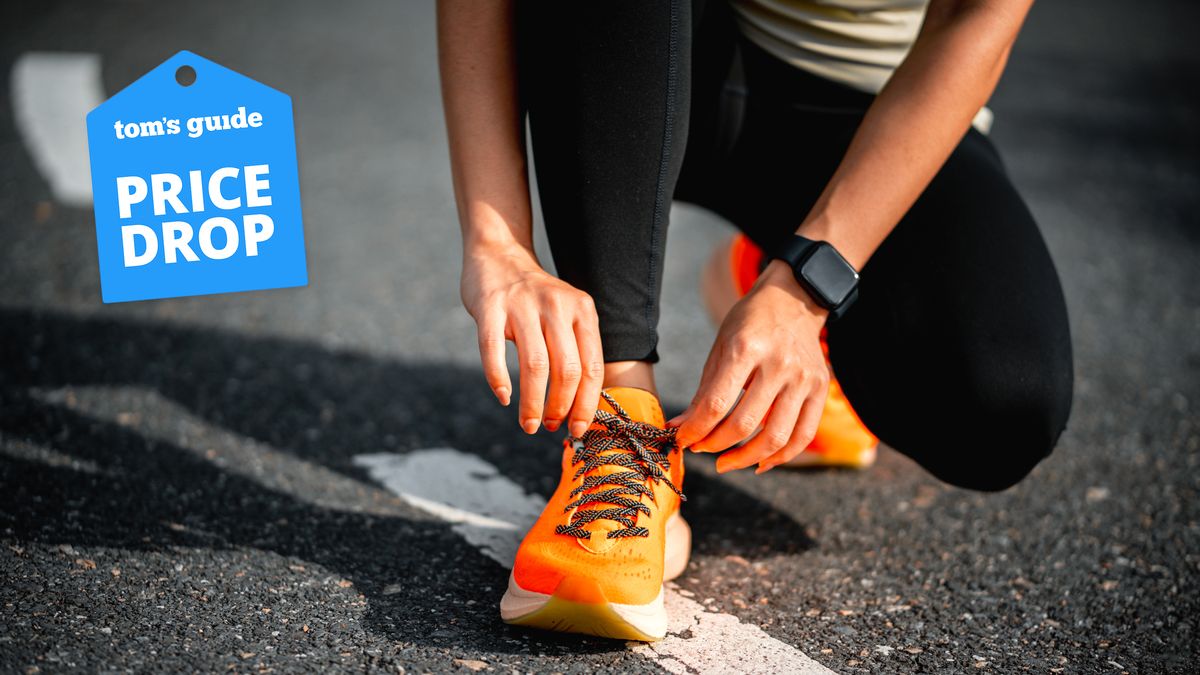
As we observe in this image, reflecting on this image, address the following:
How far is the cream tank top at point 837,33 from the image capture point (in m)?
1.42

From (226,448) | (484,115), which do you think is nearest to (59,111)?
(226,448)

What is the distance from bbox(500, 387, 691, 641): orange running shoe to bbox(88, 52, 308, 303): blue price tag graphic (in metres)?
0.42

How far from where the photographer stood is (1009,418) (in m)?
1.27

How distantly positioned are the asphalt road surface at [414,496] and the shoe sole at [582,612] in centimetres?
3

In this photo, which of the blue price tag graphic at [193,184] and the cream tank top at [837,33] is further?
the cream tank top at [837,33]

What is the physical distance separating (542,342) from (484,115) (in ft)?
1.12

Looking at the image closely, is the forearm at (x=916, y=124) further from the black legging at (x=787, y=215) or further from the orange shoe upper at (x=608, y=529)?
the orange shoe upper at (x=608, y=529)

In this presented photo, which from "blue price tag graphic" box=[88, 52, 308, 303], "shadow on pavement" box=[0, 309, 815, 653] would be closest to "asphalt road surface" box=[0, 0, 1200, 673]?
"shadow on pavement" box=[0, 309, 815, 653]

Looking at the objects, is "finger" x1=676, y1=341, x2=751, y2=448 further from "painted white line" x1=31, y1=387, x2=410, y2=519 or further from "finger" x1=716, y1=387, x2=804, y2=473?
"painted white line" x1=31, y1=387, x2=410, y2=519

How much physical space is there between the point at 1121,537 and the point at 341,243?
188 centimetres

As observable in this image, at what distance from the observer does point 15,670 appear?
100cm

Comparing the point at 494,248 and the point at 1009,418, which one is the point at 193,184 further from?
the point at 1009,418

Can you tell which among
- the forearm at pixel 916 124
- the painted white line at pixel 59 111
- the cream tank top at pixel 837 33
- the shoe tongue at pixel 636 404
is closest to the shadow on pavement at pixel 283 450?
the shoe tongue at pixel 636 404

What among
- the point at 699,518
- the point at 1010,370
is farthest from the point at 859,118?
the point at 699,518
